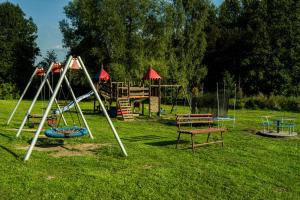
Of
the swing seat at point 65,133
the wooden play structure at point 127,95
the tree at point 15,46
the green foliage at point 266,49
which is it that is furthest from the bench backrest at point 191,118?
the tree at point 15,46

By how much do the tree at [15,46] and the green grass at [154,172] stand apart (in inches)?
1438

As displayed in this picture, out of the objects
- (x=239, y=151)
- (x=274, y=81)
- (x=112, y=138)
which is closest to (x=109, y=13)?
(x=274, y=81)

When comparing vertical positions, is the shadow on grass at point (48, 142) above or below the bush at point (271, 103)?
below

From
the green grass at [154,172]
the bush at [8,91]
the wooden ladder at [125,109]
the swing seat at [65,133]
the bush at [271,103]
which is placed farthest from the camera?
the bush at [8,91]

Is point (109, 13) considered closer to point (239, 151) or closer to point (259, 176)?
point (239, 151)

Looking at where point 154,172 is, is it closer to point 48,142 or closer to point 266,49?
point 48,142

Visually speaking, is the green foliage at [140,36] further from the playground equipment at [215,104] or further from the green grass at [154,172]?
the green grass at [154,172]

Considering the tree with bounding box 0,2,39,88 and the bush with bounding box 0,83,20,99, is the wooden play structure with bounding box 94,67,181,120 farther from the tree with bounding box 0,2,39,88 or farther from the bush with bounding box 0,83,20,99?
the tree with bounding box 0,2,39,88

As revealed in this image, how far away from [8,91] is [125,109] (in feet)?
84.4

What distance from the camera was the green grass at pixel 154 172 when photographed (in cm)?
695

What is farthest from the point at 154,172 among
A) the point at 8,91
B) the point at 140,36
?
the point at 8,91

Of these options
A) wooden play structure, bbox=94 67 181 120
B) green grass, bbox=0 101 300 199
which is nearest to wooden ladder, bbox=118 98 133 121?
wooden play structure, bbox=94 67 181 120

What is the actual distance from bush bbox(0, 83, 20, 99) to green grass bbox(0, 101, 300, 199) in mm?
32323

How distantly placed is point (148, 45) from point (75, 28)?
9440 millimetres
